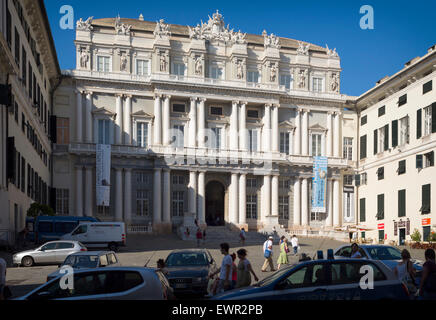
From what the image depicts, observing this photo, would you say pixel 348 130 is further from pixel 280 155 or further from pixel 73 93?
pixel 73 93

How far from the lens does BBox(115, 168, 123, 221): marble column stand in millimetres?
54844

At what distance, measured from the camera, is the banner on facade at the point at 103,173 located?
2094 inches

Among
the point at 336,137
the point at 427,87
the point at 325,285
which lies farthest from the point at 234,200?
the point at 325,285

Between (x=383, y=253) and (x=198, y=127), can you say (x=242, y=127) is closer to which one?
(x=198, y=127)

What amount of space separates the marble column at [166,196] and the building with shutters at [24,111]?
35.9 feet

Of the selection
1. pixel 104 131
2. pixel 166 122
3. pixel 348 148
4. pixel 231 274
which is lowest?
pixel 231 274

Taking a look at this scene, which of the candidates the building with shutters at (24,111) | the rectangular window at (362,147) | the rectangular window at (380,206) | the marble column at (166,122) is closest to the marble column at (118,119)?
the marble column at (166,122)

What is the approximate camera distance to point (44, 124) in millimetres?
49062

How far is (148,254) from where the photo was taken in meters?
36.2

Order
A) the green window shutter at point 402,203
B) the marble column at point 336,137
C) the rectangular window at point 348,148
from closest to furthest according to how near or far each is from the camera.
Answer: the green window shutter at point 402,203, the marble column at point 336,137, the rectangular window at point 348,148

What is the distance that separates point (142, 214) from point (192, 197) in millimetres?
5343

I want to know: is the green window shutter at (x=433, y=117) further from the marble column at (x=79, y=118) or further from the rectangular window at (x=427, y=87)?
the marble column at (x=79, y=118)

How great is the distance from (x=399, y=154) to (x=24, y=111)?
32163mm
